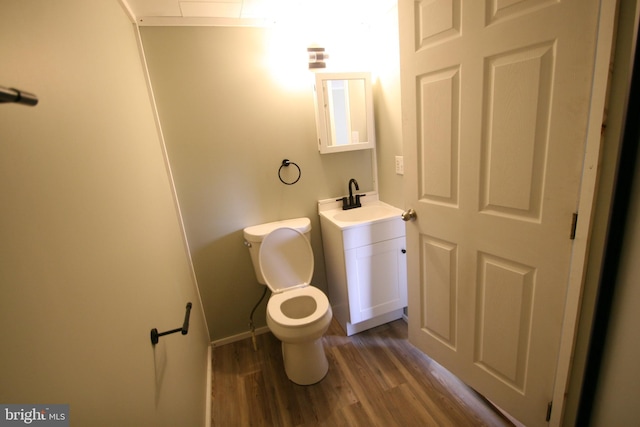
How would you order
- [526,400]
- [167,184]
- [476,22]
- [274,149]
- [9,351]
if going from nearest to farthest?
[9,351]
[476,22]
[526,400]
[167,184]
[274,149]

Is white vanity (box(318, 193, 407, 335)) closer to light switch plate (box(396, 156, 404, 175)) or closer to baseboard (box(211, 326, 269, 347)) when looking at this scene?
light switch plate (box(396, 156, 404, 175))

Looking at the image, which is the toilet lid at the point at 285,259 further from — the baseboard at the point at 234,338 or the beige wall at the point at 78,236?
the beige wall at the point at 78,236

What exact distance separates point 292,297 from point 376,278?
60 centimetres

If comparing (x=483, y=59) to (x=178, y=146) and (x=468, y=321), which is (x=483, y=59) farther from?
(x=178, y=146)

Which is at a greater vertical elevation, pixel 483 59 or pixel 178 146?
pixel 483 59

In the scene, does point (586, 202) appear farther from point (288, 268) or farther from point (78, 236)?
point (288, 268)

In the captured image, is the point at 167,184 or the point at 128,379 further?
the point at 167,184

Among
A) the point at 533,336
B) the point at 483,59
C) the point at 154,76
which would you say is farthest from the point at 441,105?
the point at 154,76

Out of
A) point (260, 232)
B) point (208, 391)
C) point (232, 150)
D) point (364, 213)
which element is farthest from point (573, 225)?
point (208, 391)

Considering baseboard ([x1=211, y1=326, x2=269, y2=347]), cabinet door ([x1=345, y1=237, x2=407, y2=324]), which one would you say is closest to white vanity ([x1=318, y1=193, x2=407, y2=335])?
cabinet door ([x1=345, y1=237, x2=407, y2=324])

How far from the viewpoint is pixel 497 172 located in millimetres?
1160

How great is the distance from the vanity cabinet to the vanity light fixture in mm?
1016

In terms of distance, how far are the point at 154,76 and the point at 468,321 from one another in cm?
217

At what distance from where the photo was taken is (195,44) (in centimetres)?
174
